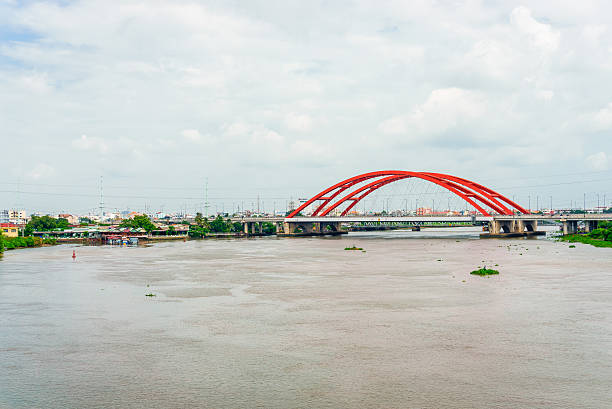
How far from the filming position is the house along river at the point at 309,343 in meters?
11.6

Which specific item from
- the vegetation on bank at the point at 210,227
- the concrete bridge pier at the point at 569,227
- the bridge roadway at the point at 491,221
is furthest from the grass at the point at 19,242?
the concrete bridge pier at the point at 569,227

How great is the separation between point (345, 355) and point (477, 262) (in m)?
29.0

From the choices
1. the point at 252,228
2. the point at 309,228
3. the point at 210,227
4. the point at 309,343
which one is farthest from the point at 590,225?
the point at 309,343

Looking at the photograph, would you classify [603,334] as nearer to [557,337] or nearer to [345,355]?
[557,337]

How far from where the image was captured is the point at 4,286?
2859 cm

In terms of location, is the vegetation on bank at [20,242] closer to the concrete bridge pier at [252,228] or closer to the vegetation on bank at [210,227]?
the vegetation on bank at [210,227]

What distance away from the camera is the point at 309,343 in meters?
15.7

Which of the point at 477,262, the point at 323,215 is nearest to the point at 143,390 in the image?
the point at 477,262

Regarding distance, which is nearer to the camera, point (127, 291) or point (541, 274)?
point (127, 291)

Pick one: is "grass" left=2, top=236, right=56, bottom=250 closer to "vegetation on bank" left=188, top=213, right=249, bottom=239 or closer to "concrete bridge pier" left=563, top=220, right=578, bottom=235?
"vegetation on bank" left=188, top=213, right=249, bottom=239

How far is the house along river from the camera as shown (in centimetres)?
1162

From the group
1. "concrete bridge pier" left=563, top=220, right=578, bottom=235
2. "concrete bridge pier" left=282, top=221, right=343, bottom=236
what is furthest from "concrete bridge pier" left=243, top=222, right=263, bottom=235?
"concrete bridge pier" left=563, top=220, right=578, bottom=235

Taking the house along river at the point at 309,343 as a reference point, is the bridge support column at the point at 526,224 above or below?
above

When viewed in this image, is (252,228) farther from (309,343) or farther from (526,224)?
(309,343)
